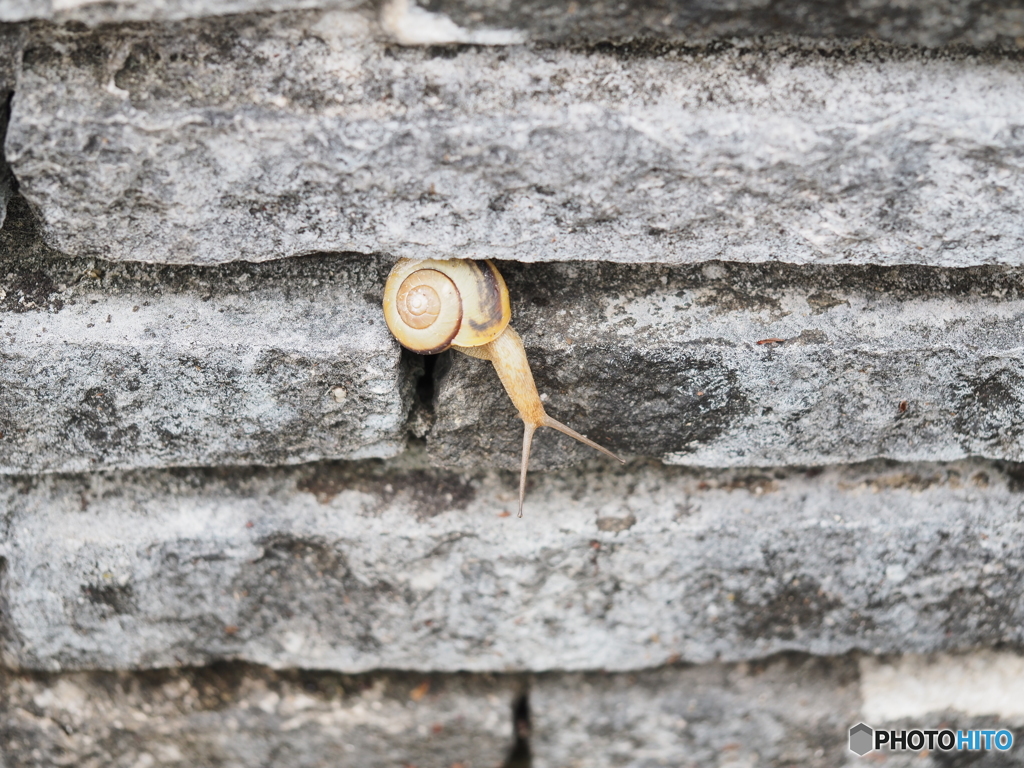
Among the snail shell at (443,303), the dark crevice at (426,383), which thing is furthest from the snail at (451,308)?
the dark crevice at (426,383)

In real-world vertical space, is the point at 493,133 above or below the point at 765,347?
above

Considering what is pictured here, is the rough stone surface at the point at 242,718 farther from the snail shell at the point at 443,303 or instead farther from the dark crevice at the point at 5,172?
the dark crevice at the point at 5,172

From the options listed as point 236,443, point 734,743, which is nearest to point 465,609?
point 236,443

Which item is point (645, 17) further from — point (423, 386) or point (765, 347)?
point (423, 386)

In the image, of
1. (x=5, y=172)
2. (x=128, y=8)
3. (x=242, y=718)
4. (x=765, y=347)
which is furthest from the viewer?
(x=242, y=718)

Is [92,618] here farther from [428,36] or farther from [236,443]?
[428,36]

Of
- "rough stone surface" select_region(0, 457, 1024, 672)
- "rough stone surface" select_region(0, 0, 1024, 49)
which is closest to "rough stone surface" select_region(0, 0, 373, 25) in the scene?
"rough stone surface" select_region(0, 0, 1024, 49)

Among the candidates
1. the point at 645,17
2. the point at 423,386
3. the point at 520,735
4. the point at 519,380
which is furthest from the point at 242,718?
the point at 645,17
